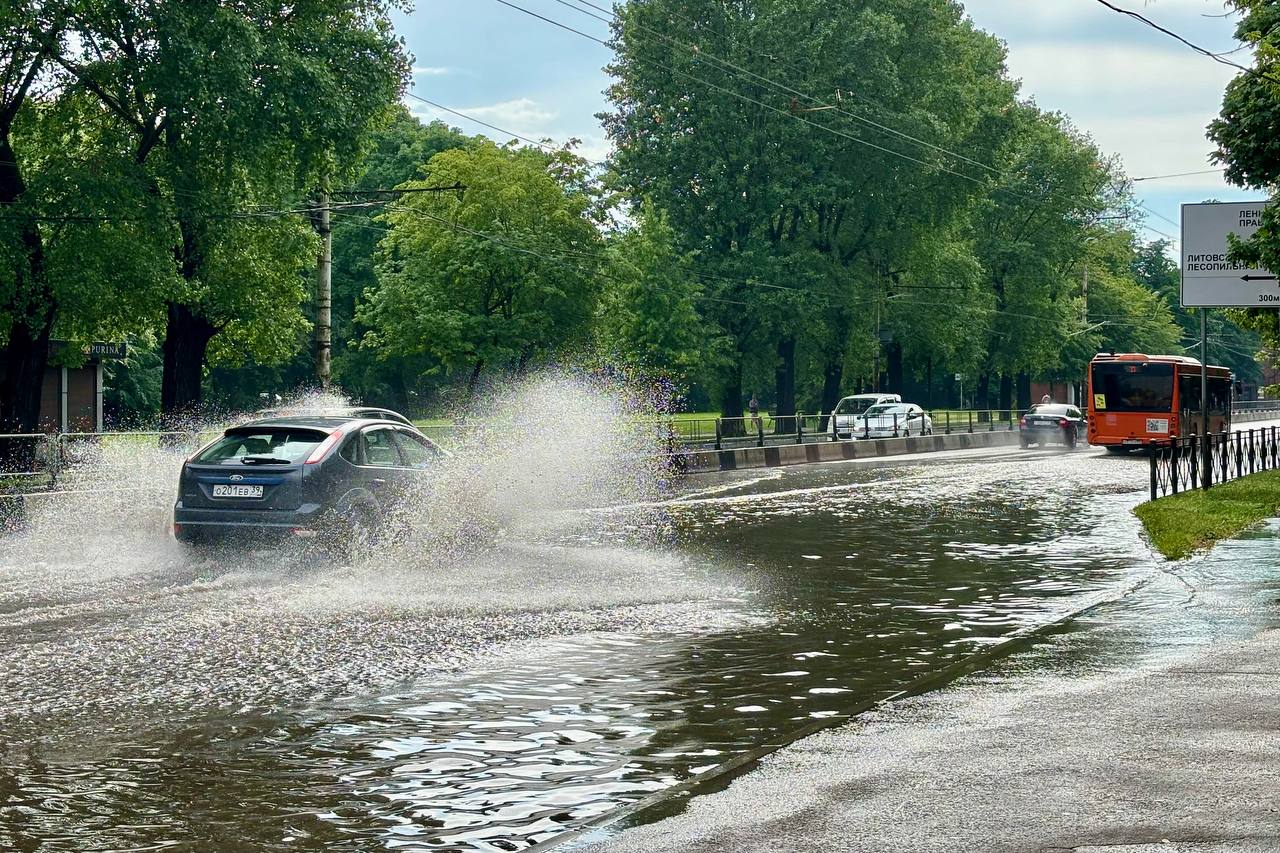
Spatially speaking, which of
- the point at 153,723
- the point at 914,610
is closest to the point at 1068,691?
the point at 914,610

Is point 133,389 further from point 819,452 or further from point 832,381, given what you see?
point 819,452

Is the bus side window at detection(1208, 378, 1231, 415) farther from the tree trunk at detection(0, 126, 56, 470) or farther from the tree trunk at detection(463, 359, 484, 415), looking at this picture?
the tree trunk at detection(0, 126, 56, 470)

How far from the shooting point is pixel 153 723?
752 centimetres

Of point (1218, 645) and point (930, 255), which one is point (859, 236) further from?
point (1218, 645)

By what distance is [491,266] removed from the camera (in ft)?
175

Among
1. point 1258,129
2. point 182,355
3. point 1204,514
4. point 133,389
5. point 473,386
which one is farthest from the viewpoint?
point 133,389

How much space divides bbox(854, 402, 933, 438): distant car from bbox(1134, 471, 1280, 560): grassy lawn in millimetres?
27054

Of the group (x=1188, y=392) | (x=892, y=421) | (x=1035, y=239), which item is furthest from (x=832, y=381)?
(x=1188, y=392)

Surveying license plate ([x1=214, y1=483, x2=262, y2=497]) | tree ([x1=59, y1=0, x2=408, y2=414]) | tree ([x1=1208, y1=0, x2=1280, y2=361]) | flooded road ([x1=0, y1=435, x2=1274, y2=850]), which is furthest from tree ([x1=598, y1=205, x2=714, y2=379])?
license plate ([x1=214, y1=483, x2=262, y2=497])

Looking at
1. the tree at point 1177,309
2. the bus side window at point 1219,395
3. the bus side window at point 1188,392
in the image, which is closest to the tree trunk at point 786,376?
the bus side window at point 1219,395

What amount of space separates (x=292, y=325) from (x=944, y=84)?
31.2 metres

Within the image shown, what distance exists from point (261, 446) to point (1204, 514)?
40.9 feet

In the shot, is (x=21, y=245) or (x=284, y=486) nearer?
(x=284, y=486)

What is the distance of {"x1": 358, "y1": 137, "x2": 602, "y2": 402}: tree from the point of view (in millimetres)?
53250
